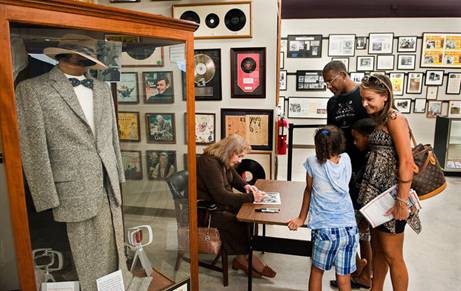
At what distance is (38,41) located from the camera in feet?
4.12

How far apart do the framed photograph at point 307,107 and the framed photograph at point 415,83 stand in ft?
4.46

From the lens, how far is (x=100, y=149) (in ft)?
4.79

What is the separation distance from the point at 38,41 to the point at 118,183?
66 centimetres

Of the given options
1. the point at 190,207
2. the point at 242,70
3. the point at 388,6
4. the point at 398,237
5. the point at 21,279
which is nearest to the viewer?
the point at 21,279

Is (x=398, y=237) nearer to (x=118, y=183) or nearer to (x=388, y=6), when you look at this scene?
(x=118, y=183)


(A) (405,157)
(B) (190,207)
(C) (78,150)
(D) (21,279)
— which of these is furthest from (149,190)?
(A) (405,157)

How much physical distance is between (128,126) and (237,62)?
1881 mm

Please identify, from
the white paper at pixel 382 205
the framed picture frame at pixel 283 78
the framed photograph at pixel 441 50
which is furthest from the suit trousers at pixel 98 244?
the framed photograph at pixel 441 50

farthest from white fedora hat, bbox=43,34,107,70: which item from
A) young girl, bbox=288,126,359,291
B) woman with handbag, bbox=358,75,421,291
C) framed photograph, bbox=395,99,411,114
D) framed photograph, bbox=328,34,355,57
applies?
framed photograph, bbox=395,99,411,114

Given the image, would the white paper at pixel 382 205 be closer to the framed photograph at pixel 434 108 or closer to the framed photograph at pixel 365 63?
the framed photograph at pixel 365 63

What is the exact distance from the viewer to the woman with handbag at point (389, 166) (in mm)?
1901

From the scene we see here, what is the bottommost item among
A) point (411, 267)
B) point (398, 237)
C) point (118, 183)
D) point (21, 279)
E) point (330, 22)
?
point (411, 267)

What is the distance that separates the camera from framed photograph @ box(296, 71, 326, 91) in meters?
5.78

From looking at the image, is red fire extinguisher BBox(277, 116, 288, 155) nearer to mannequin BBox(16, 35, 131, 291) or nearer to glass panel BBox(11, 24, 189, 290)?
glass panel BBox(11, 24, 189, 290)
